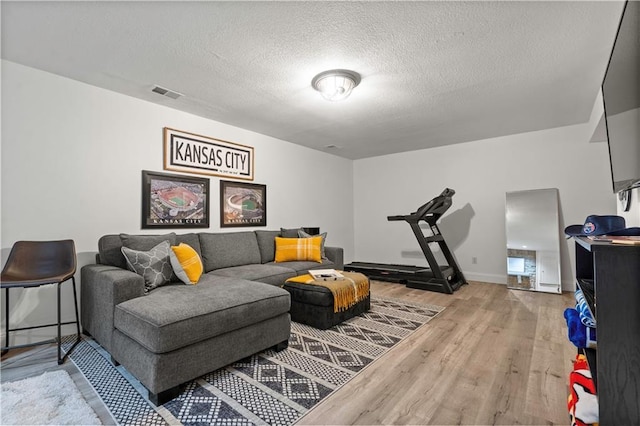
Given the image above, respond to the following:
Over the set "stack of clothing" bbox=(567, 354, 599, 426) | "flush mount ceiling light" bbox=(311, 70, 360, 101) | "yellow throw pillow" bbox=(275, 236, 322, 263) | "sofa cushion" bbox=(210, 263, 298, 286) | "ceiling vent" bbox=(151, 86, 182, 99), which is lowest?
"stack of clothing" bbox=(567, 354, 599, 426)

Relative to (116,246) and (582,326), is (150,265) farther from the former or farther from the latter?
(582,326)

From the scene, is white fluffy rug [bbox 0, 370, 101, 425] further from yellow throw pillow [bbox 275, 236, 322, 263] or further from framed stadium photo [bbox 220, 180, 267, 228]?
yellow throw pillow [bbox 275, 236, 322, 263]

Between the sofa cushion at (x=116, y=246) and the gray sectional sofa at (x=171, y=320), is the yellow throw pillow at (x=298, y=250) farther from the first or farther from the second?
the sofa cushion at (x=116, y=246)

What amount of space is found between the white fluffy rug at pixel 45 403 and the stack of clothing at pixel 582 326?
7.72 ft

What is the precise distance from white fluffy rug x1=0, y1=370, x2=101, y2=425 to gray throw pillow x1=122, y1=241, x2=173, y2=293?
0.74 m

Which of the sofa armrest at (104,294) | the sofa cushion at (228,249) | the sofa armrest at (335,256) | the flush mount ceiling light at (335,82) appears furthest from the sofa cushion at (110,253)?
the sofa armrest at (335,256)

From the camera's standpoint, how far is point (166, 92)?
297 centimetres

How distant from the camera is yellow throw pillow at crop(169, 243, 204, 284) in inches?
99.4

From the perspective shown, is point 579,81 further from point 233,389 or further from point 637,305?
point 233,389

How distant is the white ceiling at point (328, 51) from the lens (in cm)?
184

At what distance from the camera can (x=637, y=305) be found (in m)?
1.00

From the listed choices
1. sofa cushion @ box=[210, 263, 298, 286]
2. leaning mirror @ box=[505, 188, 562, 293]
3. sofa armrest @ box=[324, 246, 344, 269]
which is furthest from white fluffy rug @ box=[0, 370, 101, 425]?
leaning mirror @ box=[505, 188, 562, 293]

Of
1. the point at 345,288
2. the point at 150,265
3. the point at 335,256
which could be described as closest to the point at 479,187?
the point at 335,256

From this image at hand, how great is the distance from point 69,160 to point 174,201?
101 centimetres
